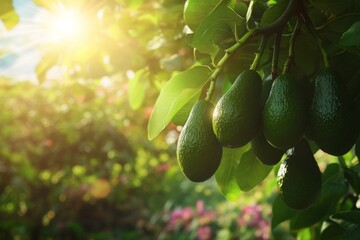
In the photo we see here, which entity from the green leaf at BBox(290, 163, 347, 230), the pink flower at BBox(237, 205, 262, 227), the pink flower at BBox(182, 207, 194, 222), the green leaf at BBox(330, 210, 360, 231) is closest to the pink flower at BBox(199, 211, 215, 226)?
the pink flower at BBox(182, 207, 194, 222)

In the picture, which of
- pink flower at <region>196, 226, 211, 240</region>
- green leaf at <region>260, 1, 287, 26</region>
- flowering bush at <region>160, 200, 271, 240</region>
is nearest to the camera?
green leaf at <region>260, 1, 287, 26</region>

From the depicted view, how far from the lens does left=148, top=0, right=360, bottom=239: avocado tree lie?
918mm

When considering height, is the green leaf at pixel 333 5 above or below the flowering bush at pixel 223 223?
above

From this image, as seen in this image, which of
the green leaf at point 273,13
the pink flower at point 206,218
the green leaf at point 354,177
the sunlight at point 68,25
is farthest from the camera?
the pink flower at point 206,218

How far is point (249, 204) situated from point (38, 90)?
311 centimetres

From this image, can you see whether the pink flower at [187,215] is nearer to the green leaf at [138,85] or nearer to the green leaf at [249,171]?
the green leaf at [138,85]

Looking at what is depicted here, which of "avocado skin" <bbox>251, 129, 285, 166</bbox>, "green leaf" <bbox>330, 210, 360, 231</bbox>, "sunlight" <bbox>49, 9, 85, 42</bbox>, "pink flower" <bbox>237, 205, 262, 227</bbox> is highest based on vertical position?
"avocado skin" <bbox>251, 129, 285, 166</bbox>

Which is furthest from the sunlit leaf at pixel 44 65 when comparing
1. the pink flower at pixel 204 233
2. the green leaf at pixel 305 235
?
the pink flower at pixel 204 233

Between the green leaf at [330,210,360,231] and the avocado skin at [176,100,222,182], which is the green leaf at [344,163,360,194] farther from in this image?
the avocado skin at [176,100,222,182]

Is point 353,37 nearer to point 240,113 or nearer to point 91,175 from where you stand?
point 240,113

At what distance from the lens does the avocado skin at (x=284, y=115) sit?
2.91ft

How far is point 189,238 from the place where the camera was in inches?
224

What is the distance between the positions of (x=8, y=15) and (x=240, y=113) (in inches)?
45.1

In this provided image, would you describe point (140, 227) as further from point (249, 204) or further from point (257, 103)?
point (257, 103)
